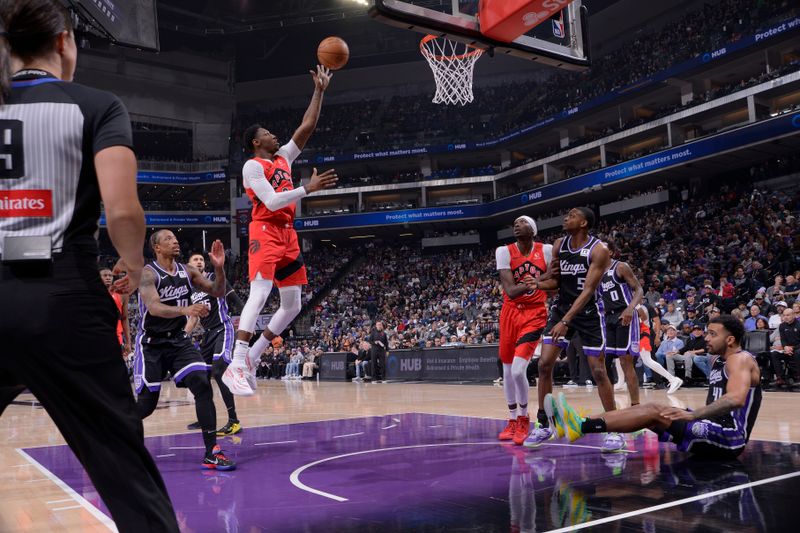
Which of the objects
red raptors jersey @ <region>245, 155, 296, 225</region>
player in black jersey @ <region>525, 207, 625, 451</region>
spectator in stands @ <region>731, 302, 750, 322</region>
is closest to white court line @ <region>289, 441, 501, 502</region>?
player in black jersey @ <region>525, 207, 625, 451</region>

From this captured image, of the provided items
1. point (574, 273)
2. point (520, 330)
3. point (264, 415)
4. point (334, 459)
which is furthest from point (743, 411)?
point (264, 415)

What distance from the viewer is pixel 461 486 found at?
4.44 metres

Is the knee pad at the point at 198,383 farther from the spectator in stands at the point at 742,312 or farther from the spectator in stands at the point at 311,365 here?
the spectator in stands at the point at 311,365

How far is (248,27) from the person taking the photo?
35750 millimetres

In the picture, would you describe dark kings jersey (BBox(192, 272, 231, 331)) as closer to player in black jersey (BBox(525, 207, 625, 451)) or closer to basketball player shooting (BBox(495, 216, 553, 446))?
basketball player shooting (BBox(495, 216, 553, 446))

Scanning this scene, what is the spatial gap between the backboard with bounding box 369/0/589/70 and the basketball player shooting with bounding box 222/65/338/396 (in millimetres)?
1464

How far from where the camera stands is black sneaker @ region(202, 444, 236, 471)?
5.36m

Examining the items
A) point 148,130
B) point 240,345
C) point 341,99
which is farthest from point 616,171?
point 148,130

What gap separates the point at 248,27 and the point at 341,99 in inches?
278

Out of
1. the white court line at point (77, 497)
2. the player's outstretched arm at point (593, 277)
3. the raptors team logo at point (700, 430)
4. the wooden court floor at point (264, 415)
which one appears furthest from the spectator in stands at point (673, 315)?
the white court line at point (77, 497)

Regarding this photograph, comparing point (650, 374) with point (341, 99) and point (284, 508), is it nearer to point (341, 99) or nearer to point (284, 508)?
point (284, 508)

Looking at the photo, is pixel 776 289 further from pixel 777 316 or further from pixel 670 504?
pixel 670 504

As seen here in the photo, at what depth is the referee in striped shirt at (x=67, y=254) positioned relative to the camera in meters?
1.71

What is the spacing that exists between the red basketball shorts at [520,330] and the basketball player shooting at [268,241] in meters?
2.12
